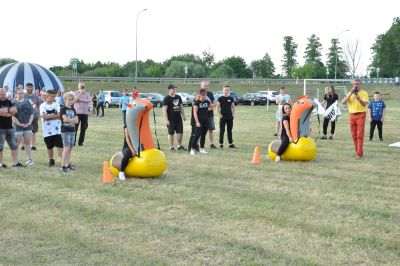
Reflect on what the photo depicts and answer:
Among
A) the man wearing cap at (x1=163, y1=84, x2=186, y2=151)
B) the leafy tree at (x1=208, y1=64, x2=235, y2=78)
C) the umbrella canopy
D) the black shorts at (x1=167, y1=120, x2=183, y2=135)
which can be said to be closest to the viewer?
the man wearing cap at (x1=163, y1=84, x2=186, y2=151)

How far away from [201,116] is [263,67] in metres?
106

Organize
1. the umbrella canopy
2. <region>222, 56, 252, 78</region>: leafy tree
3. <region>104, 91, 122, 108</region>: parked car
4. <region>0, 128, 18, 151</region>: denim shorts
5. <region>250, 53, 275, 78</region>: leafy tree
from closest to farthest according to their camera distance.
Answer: <region>0, 128, 18, 151</region>: denim shorts
the umbrella canopy
<region>104, 91, 122, 108</region>: parked car
<region>222, 56, 252, 78</region>: leafy tree
<region>250, 53, 275, 78</region>: leafy tree

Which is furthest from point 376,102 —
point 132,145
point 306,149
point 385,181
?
point 132,145

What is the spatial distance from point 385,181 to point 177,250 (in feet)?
17.2

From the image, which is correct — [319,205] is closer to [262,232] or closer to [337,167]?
[262,232]

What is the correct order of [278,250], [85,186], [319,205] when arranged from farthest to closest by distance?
1. [85,186]
2. [319,205]
3. [278,250]

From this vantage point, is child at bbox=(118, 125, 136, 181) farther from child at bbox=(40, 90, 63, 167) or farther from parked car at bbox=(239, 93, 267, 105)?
parked car at bbox=(239, 93, 267, 105)

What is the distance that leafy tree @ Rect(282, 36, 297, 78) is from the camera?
408ft

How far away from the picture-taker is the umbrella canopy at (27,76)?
3212cm

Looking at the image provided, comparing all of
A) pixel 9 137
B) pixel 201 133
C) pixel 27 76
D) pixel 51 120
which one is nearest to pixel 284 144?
pixel 201 133

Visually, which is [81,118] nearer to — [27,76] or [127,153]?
[127,153]

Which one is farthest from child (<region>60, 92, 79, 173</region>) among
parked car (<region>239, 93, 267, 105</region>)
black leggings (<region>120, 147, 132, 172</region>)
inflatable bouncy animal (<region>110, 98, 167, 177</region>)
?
parked car (<region>239, 93, 267, 105</region>)

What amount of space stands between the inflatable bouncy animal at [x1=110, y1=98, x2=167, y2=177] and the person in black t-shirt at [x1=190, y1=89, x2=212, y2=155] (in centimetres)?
358

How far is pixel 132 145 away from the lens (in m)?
9.36
